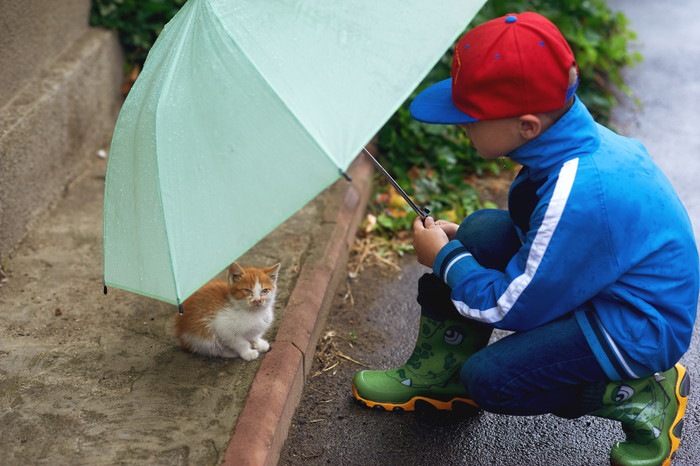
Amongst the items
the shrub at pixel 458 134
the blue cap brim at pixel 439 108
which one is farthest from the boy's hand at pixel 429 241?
the shrub at pixel 458 134

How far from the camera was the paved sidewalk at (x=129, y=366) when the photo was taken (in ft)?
8.15

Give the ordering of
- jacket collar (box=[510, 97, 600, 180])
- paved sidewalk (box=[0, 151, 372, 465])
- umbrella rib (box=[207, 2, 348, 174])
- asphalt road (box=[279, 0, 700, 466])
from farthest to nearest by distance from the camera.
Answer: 1. asphalt road (box=[279, 0, 700, 466])
2. paved sidewalk (box=[0, 151, 372, 465])
3. jacket collar (box=[510, 97, 600, 180])
4. umbrella rib (box=[207, 2, 348, 174])

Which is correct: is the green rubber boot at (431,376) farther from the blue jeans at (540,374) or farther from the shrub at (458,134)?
the shrub at (458,134)

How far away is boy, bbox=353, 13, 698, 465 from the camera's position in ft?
7.03

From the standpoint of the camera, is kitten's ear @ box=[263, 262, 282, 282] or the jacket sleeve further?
kitten's ear @ box=[263, 262, 282, 282]

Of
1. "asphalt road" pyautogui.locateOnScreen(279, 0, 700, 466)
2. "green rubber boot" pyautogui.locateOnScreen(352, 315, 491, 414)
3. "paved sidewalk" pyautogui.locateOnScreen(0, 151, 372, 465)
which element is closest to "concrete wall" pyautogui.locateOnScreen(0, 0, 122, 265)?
"paved sidewalk" pyautogui.locateOnScreen(0, 151, 372, 465)

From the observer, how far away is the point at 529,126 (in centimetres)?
221

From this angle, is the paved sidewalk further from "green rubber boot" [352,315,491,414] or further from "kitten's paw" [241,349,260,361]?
"green rubber boot" [352,315,491,414]

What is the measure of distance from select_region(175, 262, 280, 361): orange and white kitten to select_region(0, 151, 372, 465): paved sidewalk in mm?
62

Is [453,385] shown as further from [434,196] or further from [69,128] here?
[69,128]

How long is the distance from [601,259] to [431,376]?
0.87m

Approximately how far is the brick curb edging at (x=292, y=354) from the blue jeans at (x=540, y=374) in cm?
66

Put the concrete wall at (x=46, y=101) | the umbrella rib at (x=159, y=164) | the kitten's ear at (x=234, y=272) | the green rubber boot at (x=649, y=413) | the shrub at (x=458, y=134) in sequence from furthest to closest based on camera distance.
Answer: the shrub at (x=458, y=134)
the concrete wall at (x=46, y=101)
the kitten's ear at (x=234, y=272)
the green rubber boot at (x=649, y=413)
the umbrella rib at (x=159, y=164)

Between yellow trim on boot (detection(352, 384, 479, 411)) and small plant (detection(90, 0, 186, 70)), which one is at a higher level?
small plant (detection(90, 0, 186, 70))
